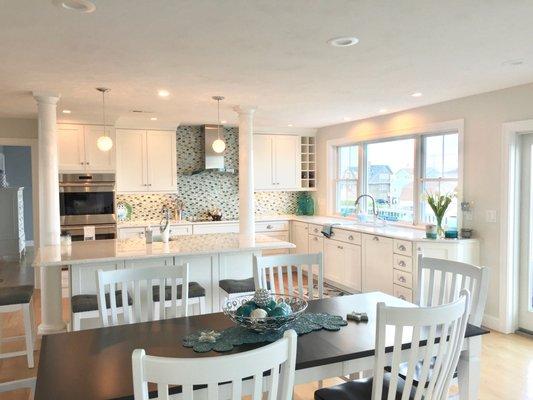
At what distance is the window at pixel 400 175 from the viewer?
512cm

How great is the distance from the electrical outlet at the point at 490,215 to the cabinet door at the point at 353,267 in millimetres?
1621

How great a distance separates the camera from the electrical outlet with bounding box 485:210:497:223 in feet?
14.4

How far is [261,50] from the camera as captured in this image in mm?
2938

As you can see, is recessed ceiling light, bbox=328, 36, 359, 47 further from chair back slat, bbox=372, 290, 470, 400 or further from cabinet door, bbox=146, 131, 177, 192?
cabinet door, bbox=146, 131, 177, 192

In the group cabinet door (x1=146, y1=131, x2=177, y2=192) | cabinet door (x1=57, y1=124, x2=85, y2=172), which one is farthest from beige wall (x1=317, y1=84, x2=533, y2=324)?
cabinet door (x1=57, y1=124, x2=85, y2=172)

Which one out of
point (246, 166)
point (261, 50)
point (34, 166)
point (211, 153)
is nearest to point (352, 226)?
point (246, 166)

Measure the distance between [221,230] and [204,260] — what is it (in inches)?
106

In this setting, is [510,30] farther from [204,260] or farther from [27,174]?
[27,174]

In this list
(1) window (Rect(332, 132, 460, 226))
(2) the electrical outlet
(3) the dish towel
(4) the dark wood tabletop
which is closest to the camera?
(4) the dark wood tabletop

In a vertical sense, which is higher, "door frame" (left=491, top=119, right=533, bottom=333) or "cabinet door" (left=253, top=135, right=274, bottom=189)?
"cabinet door" (left=253, top=135, right=274, bottom=189)

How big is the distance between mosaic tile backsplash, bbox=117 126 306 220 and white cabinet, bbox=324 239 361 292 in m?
1.77

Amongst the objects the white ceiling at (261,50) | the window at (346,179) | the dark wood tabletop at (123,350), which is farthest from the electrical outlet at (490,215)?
the dark wood tabletop at (123,350)

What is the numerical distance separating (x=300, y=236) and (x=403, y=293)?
238 cm

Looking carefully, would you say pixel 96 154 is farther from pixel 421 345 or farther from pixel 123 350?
pixel 421 345
